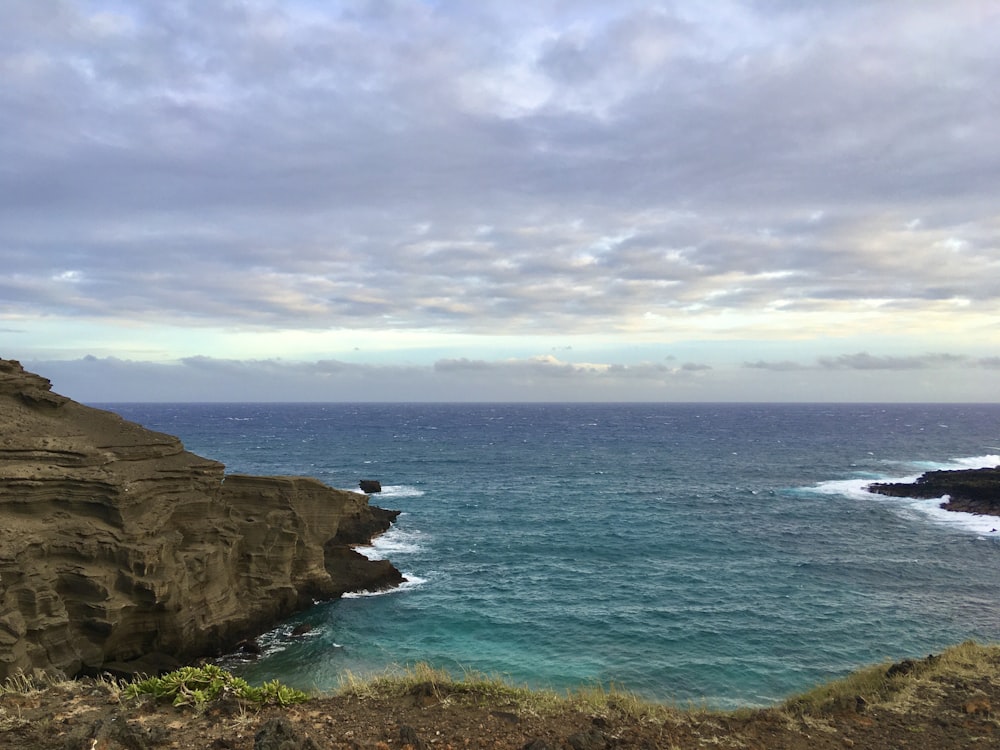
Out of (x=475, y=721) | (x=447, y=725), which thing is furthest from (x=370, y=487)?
(x=447, y=725)

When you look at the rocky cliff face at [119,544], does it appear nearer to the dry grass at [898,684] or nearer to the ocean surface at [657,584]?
the ocean surface at [657,584]

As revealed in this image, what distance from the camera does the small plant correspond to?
38.8 ft

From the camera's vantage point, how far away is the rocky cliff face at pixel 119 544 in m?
19.8

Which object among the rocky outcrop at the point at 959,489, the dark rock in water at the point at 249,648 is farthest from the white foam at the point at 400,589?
the rocky outcrop at the point at 959,489

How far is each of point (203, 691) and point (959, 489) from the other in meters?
70.9

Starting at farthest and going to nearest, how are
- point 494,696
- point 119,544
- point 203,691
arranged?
1. point 119,544
2. point 494,696
3. point 203,691

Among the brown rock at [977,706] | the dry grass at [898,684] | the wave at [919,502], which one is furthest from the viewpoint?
the wave at [919,502]

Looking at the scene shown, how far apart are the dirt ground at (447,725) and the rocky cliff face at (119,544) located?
8.71 meters

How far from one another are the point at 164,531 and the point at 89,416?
5632 millimetres

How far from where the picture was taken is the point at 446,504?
60.1 metres

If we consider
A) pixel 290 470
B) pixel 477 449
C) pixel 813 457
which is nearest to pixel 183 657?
pixel 290 470

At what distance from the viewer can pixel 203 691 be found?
473 inches

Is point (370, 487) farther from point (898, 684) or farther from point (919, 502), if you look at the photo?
point (898, 684)

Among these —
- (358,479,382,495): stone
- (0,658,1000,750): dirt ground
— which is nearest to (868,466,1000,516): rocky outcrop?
(358,479,382,495): stone
